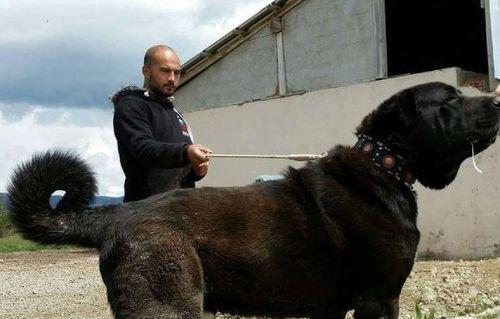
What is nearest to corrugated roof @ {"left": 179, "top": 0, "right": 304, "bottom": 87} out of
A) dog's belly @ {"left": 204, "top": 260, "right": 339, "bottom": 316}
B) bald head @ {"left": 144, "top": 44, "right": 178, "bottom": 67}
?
bald head @ {"left": 144, "top": 44, "right": 178, "bottom": 67}

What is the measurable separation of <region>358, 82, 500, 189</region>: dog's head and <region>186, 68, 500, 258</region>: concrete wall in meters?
7.54

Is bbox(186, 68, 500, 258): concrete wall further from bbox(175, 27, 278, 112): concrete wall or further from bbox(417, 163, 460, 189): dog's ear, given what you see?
bbox(417, 163, 460, 189): dog's ear

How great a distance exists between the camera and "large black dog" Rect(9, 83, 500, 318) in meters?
3.38

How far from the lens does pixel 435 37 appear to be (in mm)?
17016

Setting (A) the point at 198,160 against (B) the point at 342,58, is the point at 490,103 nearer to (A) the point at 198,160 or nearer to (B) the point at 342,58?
(A) the point at 198,160

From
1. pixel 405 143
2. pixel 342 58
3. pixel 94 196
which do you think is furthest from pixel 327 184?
Result: pixel 342 58

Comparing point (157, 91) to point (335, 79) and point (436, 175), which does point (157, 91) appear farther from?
point (335, 79)

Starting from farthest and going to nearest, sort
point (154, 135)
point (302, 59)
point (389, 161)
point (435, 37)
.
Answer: point (435, 37)
point (302, 59)
point (154, 135)
point (389, 161)

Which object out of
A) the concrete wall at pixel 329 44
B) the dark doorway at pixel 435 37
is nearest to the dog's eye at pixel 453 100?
the concrete wall at pixel 329 44

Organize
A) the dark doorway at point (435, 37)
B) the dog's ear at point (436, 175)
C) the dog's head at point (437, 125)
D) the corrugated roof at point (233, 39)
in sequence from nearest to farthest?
1. the dog's head at point (437, 125)
2. the dog's ear at point (436, 175)
3. the corrugated roof at point (233, 39)
4. the dark doorway at point (435, 37)

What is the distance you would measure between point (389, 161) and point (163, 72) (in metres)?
1.64

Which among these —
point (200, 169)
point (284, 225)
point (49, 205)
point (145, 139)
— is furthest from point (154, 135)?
point (284, 225)

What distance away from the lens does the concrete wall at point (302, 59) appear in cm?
1316

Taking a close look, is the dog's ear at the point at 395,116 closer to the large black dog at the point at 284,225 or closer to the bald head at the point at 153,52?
the large black dog at the point at 284,225
